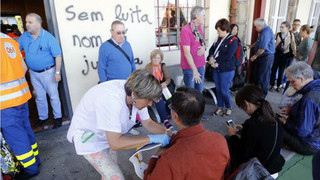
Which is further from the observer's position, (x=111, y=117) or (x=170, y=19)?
(x=170, y=19)

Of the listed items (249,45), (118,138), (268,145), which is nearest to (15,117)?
(118,138)

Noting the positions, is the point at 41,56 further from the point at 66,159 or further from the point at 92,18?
the point at 66,159

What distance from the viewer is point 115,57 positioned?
2.87 m

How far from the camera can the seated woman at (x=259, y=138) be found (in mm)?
1672

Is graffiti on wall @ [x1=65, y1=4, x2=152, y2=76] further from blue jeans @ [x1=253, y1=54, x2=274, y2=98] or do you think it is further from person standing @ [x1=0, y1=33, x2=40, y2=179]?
blue jeans @ [x1=253, y1=54, x2=274, y2=98]

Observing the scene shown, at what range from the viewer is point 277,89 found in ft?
16.9

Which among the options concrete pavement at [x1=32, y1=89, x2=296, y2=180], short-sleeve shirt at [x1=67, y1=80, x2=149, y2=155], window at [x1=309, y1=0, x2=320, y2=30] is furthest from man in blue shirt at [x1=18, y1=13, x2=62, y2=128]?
window at [x1=309, y1=0, x2=320, y2=30]

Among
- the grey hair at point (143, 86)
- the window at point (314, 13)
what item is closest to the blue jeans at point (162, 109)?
the grey hair at point (143, 86)

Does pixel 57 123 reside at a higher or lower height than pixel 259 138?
lower

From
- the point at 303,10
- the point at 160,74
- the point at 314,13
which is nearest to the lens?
the point at 160,74

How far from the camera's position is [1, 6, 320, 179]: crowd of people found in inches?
48.8

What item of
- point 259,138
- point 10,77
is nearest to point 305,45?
point 259,138

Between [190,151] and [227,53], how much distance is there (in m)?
2.57

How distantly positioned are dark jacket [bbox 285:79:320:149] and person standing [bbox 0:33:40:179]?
2900 millimetres
